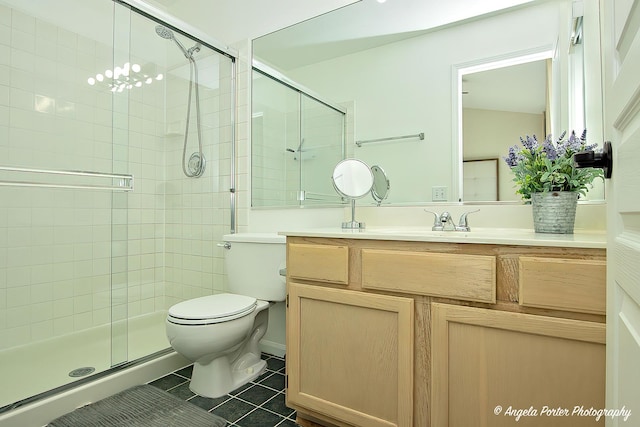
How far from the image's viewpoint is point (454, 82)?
155cm

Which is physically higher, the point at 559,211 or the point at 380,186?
the point at 380,186

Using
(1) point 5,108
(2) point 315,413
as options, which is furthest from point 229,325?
(1) point 5,108

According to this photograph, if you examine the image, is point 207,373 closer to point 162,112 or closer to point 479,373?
point 479,373

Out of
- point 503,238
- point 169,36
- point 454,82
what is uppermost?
point 169,36

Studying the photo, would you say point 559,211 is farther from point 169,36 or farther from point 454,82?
point 169,36

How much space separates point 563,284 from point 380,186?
3.17 ft

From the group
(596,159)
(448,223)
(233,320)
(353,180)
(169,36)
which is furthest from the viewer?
(169,36)

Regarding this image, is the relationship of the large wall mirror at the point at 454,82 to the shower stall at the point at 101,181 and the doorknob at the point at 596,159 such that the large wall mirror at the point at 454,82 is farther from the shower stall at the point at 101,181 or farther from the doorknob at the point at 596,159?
the shower stall at the point at 101,181

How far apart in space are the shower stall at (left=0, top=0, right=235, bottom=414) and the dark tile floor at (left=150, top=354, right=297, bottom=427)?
0.24m

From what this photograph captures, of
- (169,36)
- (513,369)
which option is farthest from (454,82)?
(169,36)

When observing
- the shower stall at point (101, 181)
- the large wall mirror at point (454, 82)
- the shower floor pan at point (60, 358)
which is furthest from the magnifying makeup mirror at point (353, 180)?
the shower floor pan at point (60, 358)

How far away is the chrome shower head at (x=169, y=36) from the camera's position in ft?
6.64

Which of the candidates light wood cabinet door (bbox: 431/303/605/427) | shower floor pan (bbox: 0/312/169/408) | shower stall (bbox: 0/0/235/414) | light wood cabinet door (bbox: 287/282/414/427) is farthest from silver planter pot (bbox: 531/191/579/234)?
shower floor pan (bbox: 0/312/169/408)

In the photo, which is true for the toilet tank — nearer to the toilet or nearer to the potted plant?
the toilet
